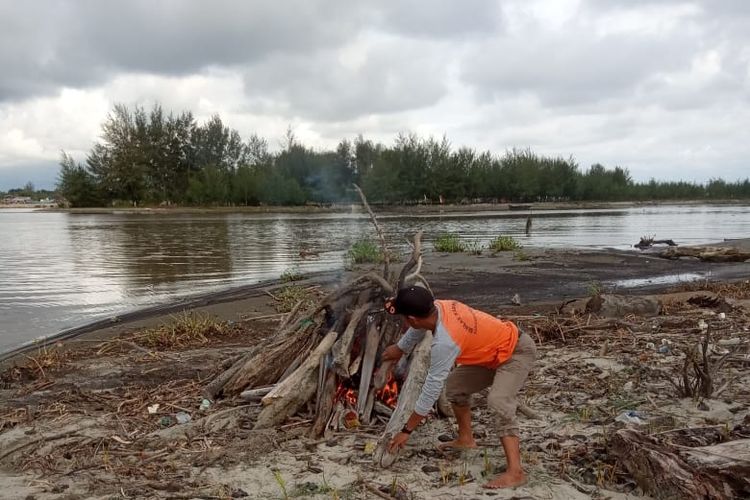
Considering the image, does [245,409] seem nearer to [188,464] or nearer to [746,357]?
[188,464]

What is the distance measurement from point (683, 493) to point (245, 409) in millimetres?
3478

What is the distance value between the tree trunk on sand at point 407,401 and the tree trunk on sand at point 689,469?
1445 mm

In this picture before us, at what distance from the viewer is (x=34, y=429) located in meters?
5.05

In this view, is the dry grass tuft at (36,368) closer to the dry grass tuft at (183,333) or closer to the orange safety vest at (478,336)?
the dry grass tuft at (183,333)

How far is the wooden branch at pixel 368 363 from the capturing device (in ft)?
16.6

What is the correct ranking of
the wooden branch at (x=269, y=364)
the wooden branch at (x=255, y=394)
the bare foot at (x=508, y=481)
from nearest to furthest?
the bare foot at (x=508, y=481), the wooden branch at (x=255, y=394), the wooden branch at (x=269, y=364)

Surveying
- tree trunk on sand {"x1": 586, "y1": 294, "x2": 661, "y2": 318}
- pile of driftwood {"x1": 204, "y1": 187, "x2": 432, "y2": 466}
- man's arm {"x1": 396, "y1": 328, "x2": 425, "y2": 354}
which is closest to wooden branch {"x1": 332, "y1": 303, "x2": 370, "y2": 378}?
pile of driftwood {"x1": 204, "y1": 187, "x2": 432, "y2": 466}

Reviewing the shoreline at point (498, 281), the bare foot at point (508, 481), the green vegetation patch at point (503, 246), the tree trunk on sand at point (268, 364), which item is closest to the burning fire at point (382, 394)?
the tree trunk on sand at point (268, 364)

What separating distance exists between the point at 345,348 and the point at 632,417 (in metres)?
2.40

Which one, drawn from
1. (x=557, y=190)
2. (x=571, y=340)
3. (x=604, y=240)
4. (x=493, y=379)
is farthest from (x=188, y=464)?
(x=557, y=190)

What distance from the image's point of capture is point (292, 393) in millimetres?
5000

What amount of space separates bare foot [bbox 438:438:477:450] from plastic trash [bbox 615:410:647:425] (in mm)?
1242

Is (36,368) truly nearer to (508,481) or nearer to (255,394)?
(255,394)

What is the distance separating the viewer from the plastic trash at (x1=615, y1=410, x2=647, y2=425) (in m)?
4.65
